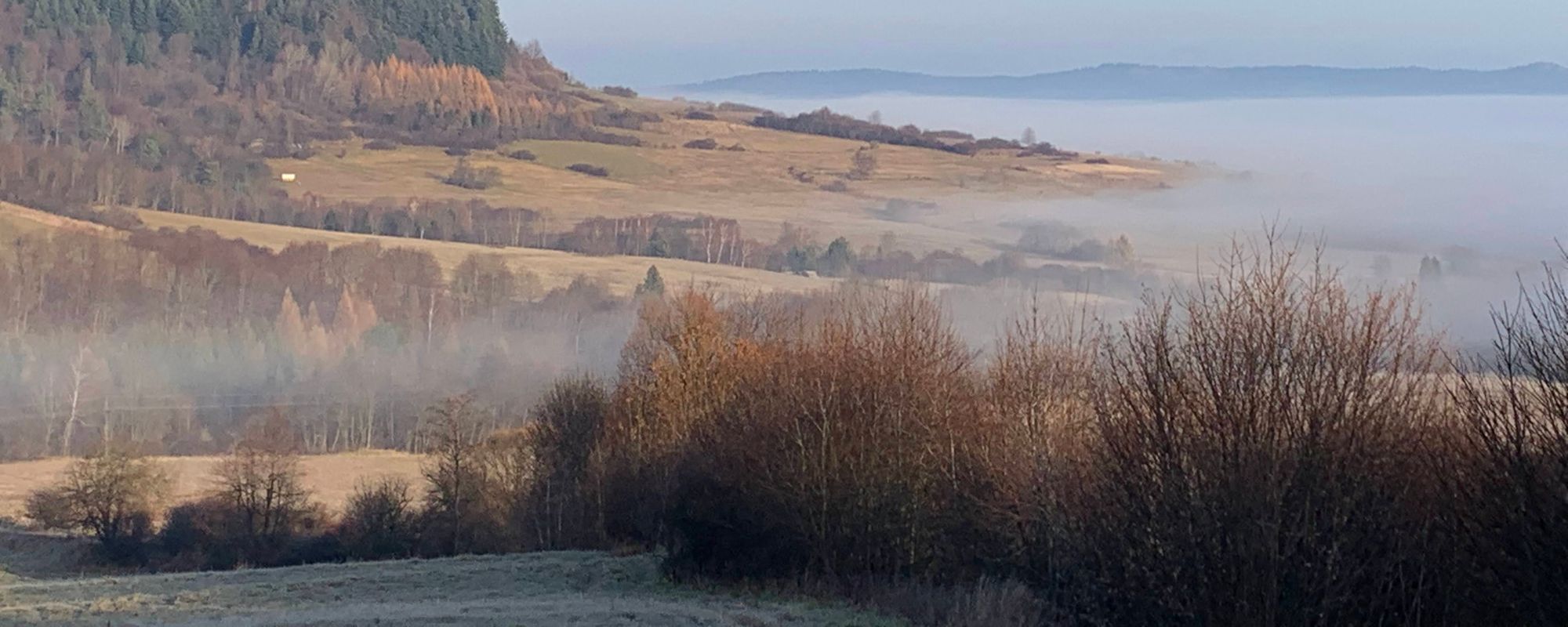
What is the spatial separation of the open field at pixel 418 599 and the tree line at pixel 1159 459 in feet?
7.76

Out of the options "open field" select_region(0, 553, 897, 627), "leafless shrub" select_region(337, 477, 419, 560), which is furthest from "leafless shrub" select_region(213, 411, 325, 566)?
"open field" select_region(0, 553, 897, 627)

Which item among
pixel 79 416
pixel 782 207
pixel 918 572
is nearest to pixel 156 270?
pixel 79 416

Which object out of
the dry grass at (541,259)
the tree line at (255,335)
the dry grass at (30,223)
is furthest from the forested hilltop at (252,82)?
the tree line at (255,335)

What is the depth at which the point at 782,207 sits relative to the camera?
130125 mm

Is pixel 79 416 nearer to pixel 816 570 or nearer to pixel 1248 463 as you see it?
pixel 816 570

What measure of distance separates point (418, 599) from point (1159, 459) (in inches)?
549

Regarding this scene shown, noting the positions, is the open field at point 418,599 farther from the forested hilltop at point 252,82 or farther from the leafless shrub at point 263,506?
the forested hilltop at point 252,82

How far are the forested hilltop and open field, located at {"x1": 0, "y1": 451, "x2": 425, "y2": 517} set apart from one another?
62221 mm

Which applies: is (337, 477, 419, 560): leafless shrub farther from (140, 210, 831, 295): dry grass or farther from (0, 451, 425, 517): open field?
(140, 210, 831, 295): dry grass

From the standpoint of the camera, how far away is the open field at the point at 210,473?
57172 millimetres

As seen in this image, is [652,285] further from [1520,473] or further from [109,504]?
[1520,473]

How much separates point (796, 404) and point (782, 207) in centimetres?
10290

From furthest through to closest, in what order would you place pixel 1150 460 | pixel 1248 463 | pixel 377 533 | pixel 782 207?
pixel 782 207 < pixel 377 533 < pixel 1150 460 < pixel 1248 463

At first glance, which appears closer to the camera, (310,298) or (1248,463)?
(1248,463)
